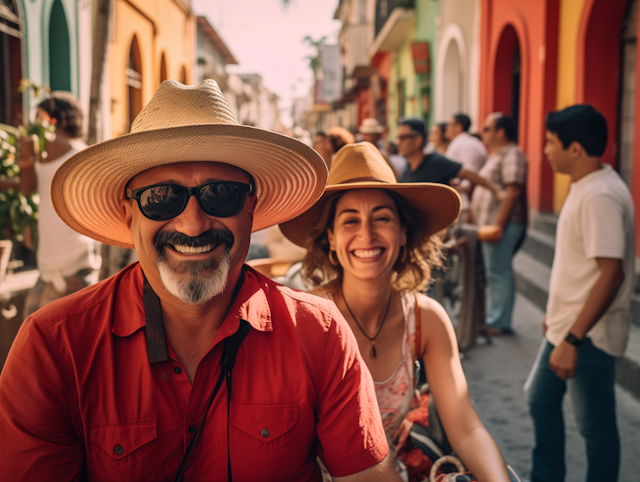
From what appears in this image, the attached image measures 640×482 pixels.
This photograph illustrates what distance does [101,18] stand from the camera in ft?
15.5

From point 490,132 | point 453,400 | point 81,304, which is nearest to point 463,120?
point 490,132

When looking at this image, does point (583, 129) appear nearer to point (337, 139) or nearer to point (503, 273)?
point (503, 273)

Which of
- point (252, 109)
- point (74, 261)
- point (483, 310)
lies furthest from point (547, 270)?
point (252, 109)

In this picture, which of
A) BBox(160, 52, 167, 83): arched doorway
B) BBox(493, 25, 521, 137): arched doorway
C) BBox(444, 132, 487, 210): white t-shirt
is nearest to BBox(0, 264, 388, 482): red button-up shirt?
BBox(444, 132, 487, 210): white t-shirt

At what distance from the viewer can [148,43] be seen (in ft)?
53.9

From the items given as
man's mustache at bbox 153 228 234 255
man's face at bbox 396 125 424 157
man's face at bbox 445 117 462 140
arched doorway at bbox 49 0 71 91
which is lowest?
man's mustache at bbox 153 228 234 255

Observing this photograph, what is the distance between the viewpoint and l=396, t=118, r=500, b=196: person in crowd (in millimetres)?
4898

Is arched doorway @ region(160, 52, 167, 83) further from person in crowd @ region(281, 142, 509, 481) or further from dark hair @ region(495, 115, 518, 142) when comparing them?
person in crowd @ region(281, 142, 509, 481)

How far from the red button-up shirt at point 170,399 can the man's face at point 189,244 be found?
106 mm

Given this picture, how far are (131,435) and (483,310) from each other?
4476 millimetres

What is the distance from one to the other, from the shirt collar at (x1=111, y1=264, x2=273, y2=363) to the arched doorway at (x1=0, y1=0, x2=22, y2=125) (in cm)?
897

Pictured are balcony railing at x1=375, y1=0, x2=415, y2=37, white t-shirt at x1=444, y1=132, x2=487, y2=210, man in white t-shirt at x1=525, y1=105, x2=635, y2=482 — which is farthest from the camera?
balcony railing at x1=375, y1=0, x2=415, y2=37

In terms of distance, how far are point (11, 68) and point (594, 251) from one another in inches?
372

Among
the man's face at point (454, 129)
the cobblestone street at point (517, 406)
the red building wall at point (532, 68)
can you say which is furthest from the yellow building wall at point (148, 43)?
the cobblestone street at point (517, 406)
